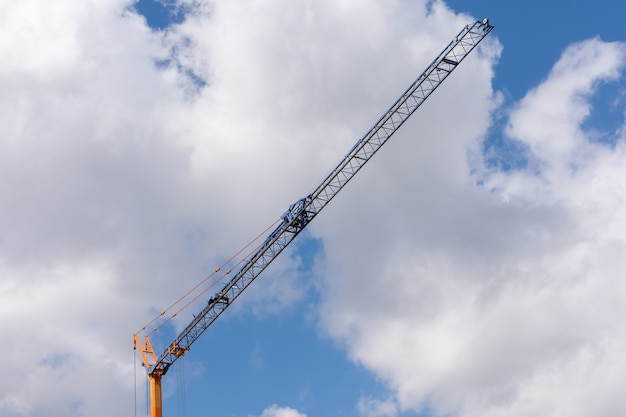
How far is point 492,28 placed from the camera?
562 ft

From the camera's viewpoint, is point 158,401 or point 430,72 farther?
point 158,401

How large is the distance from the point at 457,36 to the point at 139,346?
85476mm

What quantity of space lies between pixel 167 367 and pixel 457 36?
83600mm

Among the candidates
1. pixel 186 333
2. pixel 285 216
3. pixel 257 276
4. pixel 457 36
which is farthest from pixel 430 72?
pixel 186 333

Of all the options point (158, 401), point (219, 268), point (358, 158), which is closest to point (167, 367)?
point (158, 401)

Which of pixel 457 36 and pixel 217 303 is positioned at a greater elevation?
pixel 457 36

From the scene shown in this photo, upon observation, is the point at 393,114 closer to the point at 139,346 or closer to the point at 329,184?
the point at 329,184

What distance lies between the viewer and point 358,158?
17100 centimetres

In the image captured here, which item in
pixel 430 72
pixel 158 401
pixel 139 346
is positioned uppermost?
pixel 430 72

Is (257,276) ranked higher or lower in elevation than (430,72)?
lower

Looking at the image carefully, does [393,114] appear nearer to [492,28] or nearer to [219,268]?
[492,28]

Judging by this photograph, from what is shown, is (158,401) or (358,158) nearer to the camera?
(358,158)

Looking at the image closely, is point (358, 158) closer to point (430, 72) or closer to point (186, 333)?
A: point (430, 72)

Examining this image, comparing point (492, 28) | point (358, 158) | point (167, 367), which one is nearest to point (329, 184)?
point (358, 158)
